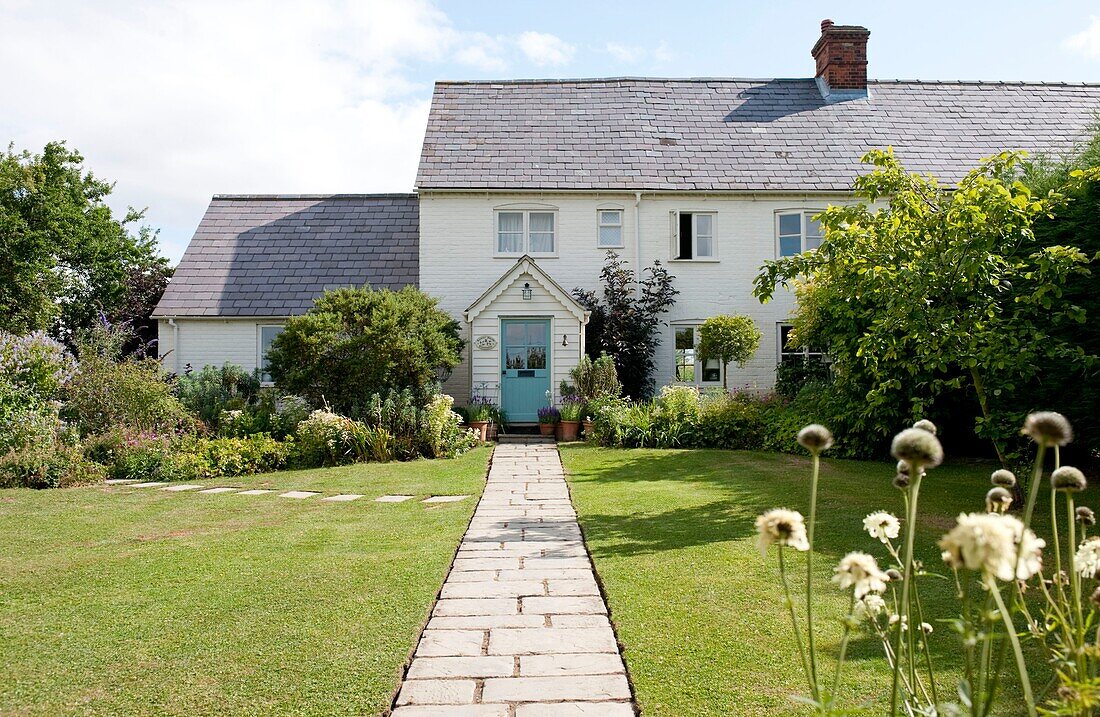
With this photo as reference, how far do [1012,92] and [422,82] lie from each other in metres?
16.8

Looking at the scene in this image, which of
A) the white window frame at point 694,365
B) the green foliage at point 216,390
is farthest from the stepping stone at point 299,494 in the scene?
the white window frame at point 694,365

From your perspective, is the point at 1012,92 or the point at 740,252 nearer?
the point at 740,252

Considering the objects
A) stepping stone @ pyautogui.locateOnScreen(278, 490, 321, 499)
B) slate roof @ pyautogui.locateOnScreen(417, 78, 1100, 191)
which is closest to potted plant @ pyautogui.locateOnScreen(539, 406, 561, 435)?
slate roof @ pyautogui.locateOnScreen(417, 78, 1100, 191)

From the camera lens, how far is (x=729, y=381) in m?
19.2

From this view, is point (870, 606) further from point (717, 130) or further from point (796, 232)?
point (717, 130)

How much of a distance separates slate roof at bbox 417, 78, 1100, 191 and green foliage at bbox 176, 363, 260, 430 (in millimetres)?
6252

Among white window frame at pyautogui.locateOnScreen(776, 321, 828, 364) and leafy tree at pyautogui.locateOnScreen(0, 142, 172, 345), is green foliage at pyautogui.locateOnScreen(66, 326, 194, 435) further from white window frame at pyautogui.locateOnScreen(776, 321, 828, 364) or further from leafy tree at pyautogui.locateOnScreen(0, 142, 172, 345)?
white window frame at pyautogui.locateOnScreen(776, 321, 828, 364)

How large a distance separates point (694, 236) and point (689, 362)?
316 cm

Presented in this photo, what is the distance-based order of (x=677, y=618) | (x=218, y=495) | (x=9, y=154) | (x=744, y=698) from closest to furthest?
(x=744, y=698) < (x=677, y=618) < (x=218, y=495) < (x=9, y=154)

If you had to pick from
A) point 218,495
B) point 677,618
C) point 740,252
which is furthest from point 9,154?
point 677,618

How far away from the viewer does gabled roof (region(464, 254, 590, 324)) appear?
17.5 m

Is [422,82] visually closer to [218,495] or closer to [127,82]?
[127,82]

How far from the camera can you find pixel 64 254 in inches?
1106

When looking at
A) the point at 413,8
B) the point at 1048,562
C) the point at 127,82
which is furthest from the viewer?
the point at 127,82
